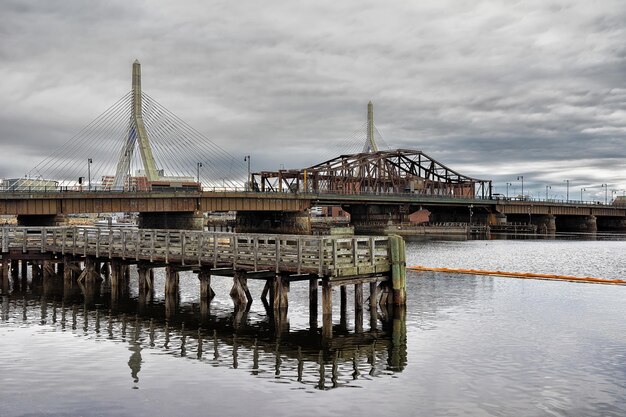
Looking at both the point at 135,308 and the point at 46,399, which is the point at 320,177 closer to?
the point at 135,308

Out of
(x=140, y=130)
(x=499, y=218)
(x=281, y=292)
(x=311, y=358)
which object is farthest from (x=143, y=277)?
(x=499, y=218)

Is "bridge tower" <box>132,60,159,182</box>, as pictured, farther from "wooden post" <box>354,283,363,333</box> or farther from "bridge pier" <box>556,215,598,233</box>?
"bridge pier" <box>556,215,598,233</box>

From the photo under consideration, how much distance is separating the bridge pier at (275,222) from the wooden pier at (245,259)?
76.4m

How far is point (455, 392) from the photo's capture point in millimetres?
18875

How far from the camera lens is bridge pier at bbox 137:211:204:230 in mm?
94750

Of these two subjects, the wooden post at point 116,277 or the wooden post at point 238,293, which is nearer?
the wooden post at point 238,293

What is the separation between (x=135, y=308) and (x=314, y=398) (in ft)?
60.9

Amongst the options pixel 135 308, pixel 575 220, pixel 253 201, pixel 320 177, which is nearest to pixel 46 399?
pixel 135 308

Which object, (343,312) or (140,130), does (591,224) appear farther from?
(343,312)

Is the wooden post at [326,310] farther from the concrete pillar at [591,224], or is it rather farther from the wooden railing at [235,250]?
the concrete pillar at [591,224]

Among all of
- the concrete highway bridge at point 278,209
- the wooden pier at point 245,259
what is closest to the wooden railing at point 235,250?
the wooden pier at point 245,259

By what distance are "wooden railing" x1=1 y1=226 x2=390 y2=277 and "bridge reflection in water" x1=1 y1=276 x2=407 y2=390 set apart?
2.59 metres

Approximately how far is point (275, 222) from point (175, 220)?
29.3 meters

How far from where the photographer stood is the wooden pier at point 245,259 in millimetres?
28531
